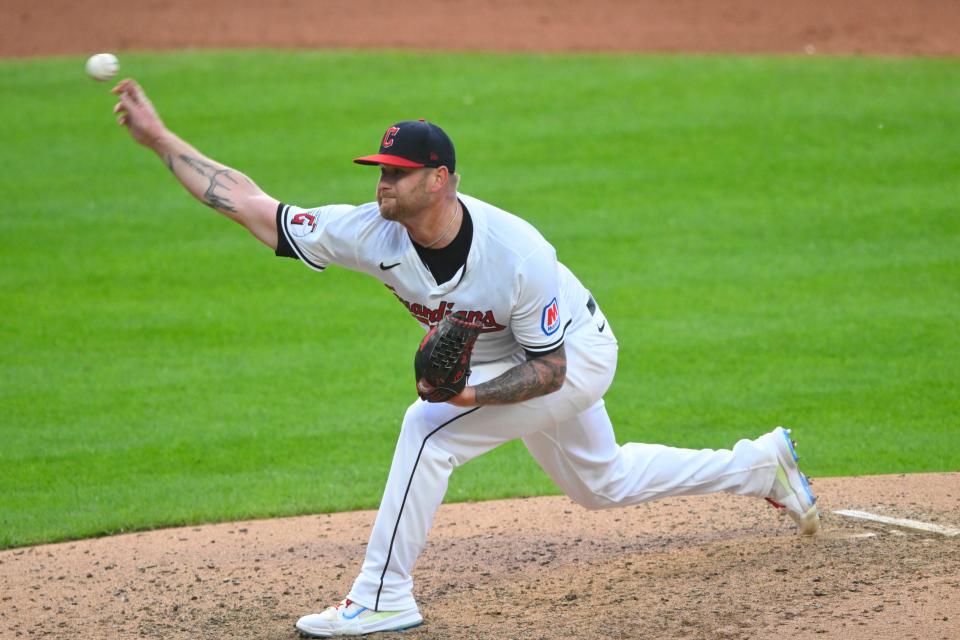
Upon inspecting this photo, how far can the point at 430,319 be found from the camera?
14.4 ft

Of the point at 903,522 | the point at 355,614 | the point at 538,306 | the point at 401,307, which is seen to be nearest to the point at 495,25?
the point at 401,307

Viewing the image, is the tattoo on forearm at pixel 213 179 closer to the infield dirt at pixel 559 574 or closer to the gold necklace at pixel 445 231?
the gold necklace at pixel 445 231

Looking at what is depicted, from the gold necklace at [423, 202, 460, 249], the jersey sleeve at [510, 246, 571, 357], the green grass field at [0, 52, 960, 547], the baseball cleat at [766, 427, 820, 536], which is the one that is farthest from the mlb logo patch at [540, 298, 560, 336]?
the green grass field at [0, 52, 960, 547]

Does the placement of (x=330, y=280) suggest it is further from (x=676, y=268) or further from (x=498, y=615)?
(x=498, y=615)

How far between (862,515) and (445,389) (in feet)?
7.37

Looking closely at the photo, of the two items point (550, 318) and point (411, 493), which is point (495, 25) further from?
point (411, 493)

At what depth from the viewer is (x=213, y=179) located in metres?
4.38

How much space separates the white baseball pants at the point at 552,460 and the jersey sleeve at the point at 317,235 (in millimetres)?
592

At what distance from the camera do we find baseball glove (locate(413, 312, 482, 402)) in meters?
3.98

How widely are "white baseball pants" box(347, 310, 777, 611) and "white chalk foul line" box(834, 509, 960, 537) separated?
0.64m

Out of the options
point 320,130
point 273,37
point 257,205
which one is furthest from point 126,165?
point 257,205

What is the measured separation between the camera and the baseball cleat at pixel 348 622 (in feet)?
13.7

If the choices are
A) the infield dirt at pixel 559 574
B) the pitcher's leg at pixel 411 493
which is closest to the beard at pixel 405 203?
the pitcher's leg at pixel 411 493

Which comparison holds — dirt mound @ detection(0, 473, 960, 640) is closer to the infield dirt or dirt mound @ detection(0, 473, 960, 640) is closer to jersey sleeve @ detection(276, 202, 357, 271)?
the infield dirt
